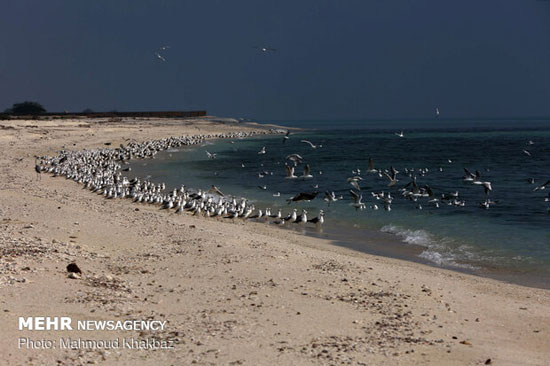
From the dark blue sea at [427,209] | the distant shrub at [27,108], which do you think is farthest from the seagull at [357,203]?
the distant shrub at [27,108]

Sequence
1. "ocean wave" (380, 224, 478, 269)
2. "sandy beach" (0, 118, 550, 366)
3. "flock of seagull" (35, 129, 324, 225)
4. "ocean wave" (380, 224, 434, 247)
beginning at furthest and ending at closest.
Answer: "flock of seagull" (35, 129, 324, 225) → "ocean wave" (380, 224, 434, 247) → "ocean wave" (380, 224, 478, 269) → "sandy beach" (0, 118, 550, 366)

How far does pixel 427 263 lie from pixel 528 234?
5.67 metres

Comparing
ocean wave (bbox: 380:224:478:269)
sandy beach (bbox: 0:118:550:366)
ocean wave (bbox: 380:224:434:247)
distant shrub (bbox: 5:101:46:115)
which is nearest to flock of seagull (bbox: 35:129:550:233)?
ocean wave (bbox: 380:224:434:247)

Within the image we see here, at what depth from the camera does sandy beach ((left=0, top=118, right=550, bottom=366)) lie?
7.29 m

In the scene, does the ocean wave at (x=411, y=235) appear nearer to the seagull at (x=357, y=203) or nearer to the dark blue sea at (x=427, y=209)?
the dark blue sea at (x=427, y=209)

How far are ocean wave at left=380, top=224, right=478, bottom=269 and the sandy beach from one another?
1181 mm

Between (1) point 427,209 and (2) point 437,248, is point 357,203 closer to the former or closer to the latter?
(1) point 427,209

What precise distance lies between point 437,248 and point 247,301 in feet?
28.9

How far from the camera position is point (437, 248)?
16516 millimetres

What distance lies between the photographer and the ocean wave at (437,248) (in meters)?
14.8

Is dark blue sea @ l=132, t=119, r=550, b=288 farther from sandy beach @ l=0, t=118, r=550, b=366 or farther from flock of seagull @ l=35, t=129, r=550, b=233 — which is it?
sandy beach @ l=0, t=118, r=550, b=366

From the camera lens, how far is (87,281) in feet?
31.4

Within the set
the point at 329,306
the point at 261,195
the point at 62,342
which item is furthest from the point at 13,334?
the point at 261,195

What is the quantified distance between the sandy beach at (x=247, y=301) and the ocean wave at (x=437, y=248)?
3.87 ft
